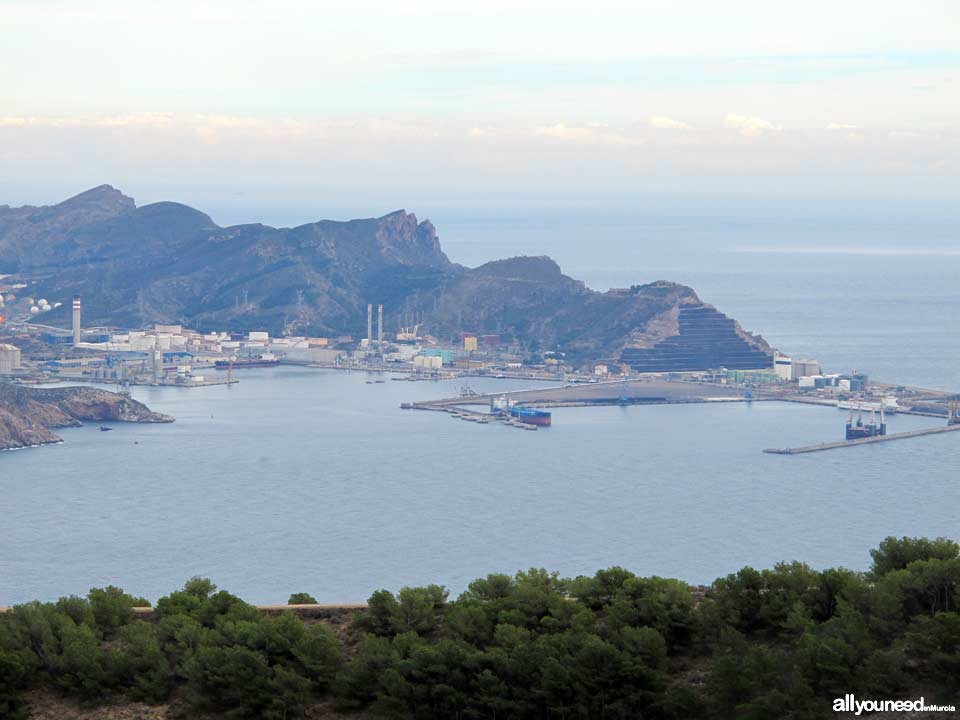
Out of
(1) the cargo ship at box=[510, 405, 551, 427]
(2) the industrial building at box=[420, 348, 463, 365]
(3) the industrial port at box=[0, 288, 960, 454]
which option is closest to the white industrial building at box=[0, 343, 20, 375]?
(3) the industrial port at box=[0, 288, 960, 454]

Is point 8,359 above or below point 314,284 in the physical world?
below

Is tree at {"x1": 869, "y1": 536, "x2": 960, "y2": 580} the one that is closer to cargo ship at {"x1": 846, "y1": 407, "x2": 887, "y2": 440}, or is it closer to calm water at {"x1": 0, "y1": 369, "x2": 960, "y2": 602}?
calm water at {"x1": 0, "y1": 369, "x2": 960, "y2": 602}

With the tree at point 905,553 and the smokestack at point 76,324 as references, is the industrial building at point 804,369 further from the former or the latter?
the tree at point 905,553

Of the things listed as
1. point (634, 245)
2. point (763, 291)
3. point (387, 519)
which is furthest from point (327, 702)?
point (634, 245)

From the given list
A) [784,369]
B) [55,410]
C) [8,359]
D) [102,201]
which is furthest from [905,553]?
[102,201]

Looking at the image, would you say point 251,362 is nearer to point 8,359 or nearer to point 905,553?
point 8,359
